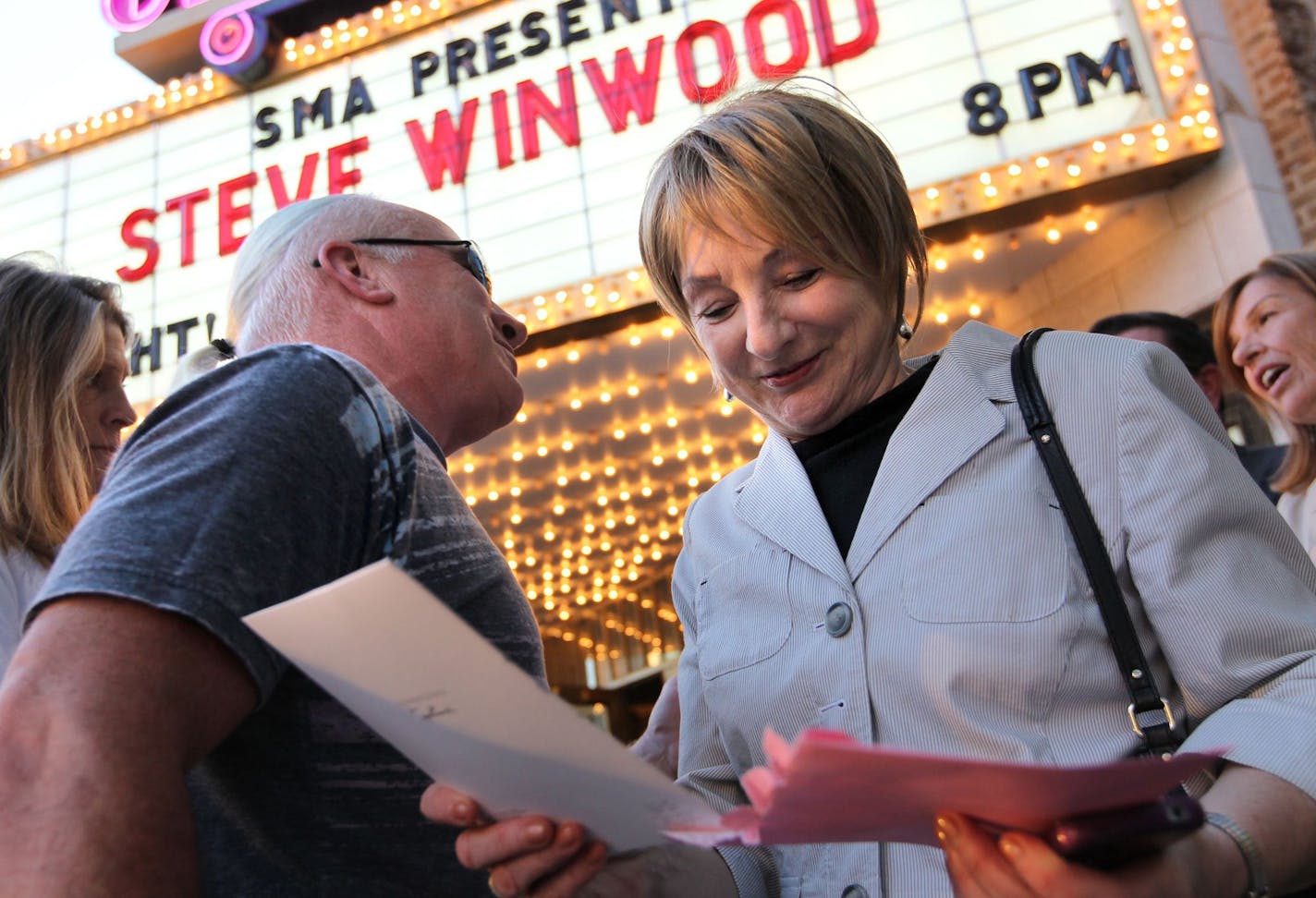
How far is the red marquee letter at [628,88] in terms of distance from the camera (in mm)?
7207

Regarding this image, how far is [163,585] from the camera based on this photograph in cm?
87

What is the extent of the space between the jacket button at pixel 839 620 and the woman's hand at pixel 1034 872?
0.52 metres

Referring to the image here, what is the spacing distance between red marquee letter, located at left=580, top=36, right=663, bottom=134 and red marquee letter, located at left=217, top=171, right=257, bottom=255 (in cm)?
296

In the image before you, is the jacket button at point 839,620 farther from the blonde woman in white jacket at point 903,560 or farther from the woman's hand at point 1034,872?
the woman's hand at point 1034,872

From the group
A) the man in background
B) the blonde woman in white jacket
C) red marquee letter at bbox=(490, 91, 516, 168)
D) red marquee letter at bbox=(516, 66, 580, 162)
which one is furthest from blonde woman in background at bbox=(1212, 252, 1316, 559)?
red marquee letter at bbox=(490, 91, 516, 168)

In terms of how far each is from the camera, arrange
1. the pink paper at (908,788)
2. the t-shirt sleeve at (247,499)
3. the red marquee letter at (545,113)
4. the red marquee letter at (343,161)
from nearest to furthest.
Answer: the pink paper at (908,788)
the t-shirt sleeve at (247,499)
the red marquee letter at (545,113)
the red marquee letter at (343,161)

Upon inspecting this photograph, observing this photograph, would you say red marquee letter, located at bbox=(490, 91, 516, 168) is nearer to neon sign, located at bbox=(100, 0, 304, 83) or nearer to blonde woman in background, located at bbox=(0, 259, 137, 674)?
neon sign, located at bbox=(100, 0, 304, 83)

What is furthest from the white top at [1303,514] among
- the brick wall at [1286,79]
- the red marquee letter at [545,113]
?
the red marquee letter at [545,113]

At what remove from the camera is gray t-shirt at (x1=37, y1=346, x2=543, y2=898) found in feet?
2.97

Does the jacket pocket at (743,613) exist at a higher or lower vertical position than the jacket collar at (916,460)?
lower

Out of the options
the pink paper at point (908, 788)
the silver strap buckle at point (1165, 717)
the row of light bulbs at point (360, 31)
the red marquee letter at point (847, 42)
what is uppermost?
the row of light bulbs at point (360, 31)

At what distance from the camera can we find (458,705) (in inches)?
31.9

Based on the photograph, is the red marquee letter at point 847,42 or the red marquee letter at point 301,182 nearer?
the red marquee letter at point 847,42

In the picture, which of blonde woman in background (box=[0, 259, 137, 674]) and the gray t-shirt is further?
blonde woman in background (box=[0, 259, 137, 674])
